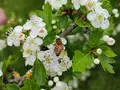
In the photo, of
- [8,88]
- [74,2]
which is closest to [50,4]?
[74,2]

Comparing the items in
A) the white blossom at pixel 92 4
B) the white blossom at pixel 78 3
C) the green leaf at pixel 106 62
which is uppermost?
the white blossom at pixel 78 3

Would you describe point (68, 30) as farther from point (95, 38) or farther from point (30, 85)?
point (30, 85)

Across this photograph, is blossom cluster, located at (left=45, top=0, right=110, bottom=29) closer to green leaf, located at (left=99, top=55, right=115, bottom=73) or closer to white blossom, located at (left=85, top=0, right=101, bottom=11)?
white blossom, located at (left=85, top=0, right=101, bottom=11)

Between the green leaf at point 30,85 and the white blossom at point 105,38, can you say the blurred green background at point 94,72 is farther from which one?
the green leaf at point 30,85

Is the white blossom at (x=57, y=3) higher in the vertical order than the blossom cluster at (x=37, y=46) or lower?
higher

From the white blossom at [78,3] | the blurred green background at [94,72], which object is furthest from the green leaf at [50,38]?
the blurred green background at [94,72]
